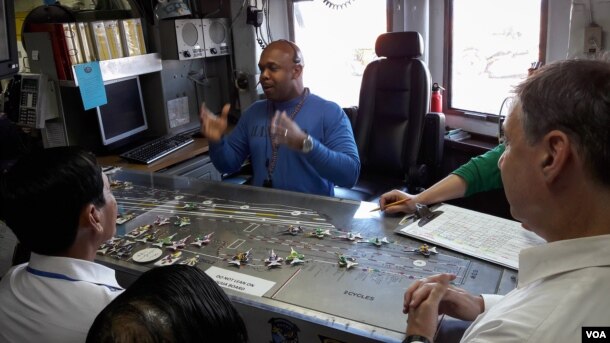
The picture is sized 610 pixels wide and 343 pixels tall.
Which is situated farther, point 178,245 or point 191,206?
point 191,206

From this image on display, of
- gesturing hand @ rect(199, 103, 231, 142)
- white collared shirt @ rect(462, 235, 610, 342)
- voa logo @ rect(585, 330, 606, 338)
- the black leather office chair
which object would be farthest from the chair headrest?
voa logo @ rect(585, 330, 606, 338)

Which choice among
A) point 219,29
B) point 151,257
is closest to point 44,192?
point 151,257

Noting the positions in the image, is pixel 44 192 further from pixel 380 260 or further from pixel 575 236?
pixel 575 236

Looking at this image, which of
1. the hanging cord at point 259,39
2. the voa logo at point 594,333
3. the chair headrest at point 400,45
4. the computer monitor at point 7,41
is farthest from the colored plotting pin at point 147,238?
the hanging cord at point 259,39

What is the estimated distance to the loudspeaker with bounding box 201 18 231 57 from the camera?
3.58 metres

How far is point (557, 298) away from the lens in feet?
2.37

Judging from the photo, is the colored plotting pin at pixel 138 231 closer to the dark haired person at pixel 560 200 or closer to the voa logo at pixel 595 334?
the dark haired person at pixel 560 200

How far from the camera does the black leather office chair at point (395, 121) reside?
288cm

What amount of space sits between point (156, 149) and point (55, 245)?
1.99 m

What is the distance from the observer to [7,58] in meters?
2.09

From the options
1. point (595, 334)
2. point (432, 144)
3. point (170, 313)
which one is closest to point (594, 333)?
point (595, 334)

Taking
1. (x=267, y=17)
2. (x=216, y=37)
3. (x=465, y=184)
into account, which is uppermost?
(x=267, y=17)

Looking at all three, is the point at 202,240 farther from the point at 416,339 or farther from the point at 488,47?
the point at 488,47

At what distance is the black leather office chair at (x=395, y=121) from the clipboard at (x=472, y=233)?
1.09m
